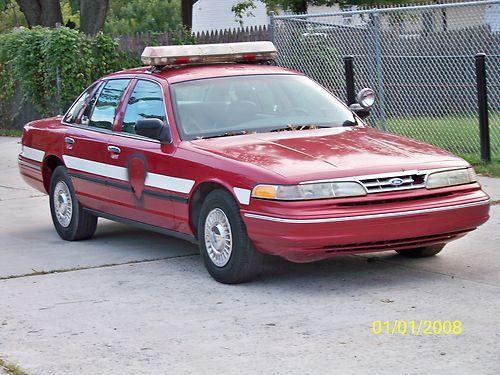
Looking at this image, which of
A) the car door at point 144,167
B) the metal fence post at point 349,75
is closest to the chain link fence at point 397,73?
the metal fence post at point 349,75

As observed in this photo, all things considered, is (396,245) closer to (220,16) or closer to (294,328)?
(294,328)

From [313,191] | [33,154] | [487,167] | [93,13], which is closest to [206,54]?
[33,154]

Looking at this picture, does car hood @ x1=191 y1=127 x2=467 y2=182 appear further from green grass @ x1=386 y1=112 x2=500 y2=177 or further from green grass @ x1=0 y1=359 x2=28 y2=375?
green grass @ x1=386 y1=112 x2=500 y2=177

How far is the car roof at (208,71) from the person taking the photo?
8617mm

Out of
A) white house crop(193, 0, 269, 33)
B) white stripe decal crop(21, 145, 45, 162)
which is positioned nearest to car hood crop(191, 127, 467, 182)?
white stripe decal crop(21, 145, 45, 162)

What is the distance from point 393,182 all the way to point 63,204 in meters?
3.60

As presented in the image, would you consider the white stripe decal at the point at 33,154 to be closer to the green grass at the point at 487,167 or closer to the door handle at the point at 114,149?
the door handle at the point at 114,149

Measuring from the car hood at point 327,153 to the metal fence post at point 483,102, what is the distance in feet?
14.2

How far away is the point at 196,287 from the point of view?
7.54 m

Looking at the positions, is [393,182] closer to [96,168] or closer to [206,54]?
[206,54]

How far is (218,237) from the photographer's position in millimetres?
7512

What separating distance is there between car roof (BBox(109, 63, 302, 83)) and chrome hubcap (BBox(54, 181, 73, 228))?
4.06 feet

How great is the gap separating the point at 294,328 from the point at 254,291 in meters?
1.05

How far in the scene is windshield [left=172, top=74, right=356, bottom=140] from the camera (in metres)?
8.26
